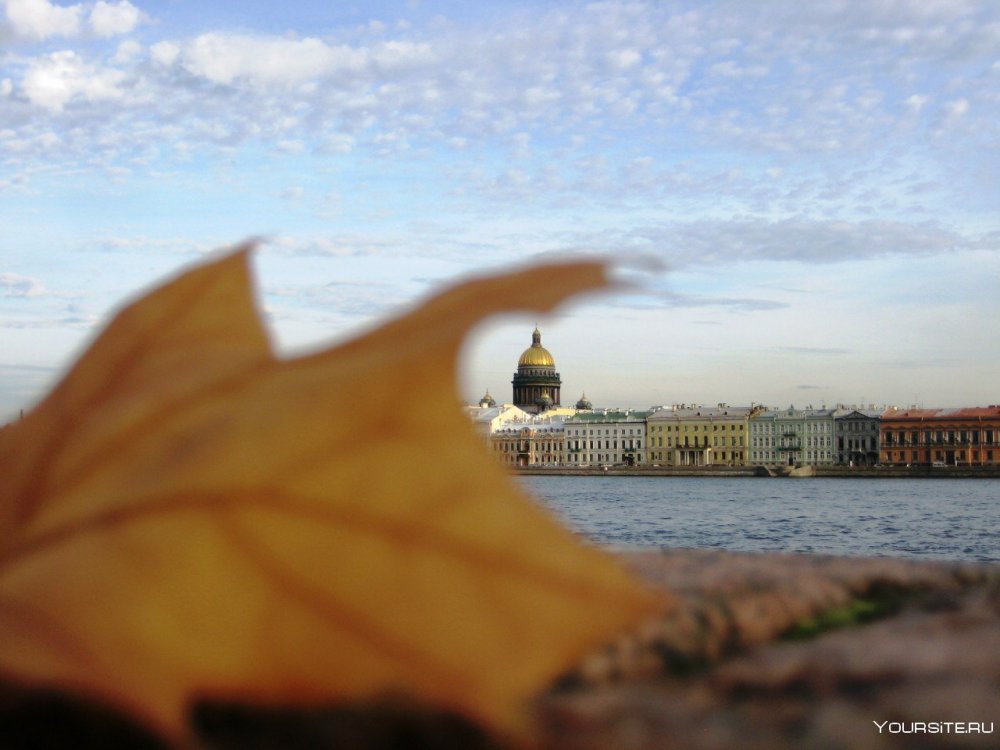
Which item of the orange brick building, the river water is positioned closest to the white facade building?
the orange brick building

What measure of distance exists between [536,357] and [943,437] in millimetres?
15737

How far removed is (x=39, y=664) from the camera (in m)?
0.29

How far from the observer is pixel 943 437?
40594 mm

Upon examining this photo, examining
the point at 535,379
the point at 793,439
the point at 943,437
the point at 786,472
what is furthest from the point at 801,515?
the point at 535,379

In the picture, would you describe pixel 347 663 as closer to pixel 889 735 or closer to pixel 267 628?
pixel 267 628

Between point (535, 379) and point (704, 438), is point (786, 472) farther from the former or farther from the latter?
point (535, 379)

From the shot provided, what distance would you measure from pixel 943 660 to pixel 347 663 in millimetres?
183

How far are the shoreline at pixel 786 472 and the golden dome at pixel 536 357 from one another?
478 centimetres

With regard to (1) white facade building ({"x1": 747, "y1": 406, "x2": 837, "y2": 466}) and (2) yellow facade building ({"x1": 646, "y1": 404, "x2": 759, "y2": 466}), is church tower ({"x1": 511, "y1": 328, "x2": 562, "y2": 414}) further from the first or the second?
(1) white facade building ({"x1": 747, "y1": 406, "x2": 837, "y2": 466})

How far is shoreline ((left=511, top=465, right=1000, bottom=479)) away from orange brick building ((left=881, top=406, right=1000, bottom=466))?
1.92ft

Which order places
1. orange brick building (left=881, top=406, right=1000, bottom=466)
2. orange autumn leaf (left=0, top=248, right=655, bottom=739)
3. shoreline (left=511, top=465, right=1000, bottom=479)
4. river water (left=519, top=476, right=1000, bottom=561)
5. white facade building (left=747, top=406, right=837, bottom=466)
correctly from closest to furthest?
orange autumn leaf (left=0, top=248, right=655, bottom=739) < river water (left=519, top=476, right=1000, bottom=561) < shoreline (left=511, top=465, right=1000, bottom=479) < orange brick building (left=881, top=406, right=1000, bottom=466) < white facade building (left=747, top=406, right=837, bottom=466)

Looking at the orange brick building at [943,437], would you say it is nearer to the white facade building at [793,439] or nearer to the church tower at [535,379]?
the white facade building at [793,439]

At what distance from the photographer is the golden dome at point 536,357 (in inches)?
1860

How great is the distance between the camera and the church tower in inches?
1860
